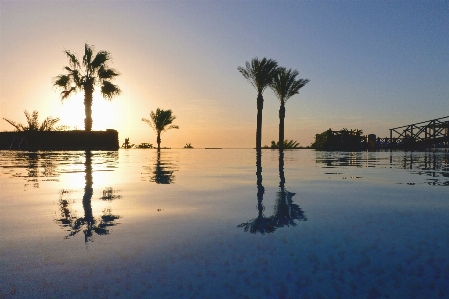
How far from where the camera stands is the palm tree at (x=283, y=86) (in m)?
33.2

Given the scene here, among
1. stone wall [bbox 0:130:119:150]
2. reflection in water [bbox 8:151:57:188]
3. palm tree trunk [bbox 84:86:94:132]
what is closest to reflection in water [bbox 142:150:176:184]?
reflection in water [bbox 8:151:57:188]

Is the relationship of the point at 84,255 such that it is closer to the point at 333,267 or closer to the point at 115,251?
the point at 115,251

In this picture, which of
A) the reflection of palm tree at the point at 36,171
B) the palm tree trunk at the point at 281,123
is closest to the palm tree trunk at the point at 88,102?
the palm tree trunk at the point at 281,123

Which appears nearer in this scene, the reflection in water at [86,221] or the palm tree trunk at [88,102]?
the reflection in water at [86,221]

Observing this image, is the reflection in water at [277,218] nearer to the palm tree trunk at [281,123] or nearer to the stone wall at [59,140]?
the stone wall at [59,140]

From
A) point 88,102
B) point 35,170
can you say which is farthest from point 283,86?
point 35,170

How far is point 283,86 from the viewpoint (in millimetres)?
33438

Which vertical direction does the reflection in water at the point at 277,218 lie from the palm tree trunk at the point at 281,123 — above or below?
below

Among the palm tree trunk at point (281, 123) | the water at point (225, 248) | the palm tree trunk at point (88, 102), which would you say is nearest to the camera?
the water at point (225, 248)

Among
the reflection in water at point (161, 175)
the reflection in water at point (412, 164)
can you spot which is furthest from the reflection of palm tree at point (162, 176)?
the reflection in water at point (412, 164)

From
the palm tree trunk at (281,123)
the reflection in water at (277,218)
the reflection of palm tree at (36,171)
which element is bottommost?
the reflection in water at (277,218)

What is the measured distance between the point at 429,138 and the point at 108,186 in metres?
24.0

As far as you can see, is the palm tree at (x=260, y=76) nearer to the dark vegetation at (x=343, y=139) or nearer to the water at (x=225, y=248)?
the dark vegetation at (x=343, y=139)

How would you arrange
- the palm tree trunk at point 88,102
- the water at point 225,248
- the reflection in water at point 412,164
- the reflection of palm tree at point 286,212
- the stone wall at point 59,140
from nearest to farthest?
the water at point 225,248 → the reflection of palm tree at point 286,212 → the reflection in water at point 412,164 → the palm tree trunk at point 88,102 → the stone wall at point 59,140
